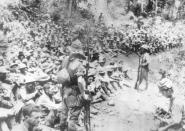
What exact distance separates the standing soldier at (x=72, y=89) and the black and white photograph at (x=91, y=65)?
0.02 metres

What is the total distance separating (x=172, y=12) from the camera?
13.5 m

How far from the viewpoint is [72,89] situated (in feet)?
16.9

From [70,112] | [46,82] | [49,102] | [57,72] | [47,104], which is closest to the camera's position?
[70,112]

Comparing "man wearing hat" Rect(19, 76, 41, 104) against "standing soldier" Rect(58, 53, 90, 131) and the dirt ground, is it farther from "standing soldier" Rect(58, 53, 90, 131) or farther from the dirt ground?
the dirt ground

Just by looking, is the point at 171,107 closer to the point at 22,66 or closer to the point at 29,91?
the point at 29,91

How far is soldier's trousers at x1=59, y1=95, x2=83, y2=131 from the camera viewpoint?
5250 millimetres

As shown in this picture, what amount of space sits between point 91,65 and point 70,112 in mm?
3820

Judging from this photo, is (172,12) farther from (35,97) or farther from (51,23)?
(35,97)

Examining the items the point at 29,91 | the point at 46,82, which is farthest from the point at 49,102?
the point at 46,82

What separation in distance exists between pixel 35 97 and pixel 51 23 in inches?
185

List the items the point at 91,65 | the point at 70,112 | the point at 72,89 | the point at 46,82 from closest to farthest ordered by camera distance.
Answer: the point at 72,89
the point at 70,112
the point at 46,82
the point at 91,65

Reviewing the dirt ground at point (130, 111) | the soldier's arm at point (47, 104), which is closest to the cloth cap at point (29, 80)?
the soldier's arm at point (47, 104)

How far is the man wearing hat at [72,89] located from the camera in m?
4.95

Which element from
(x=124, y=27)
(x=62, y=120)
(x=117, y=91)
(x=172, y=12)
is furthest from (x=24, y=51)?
(x=172, y=12)
